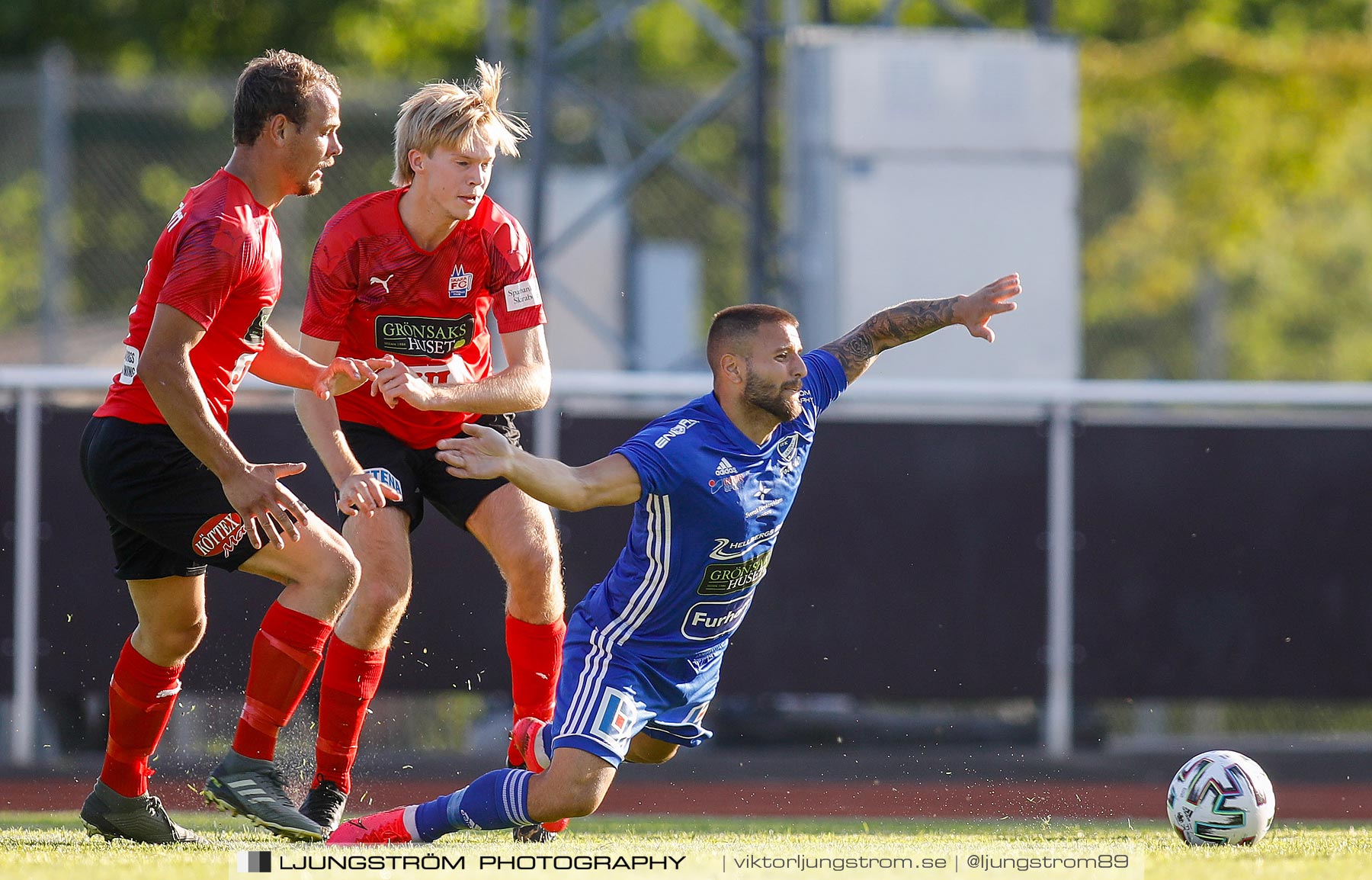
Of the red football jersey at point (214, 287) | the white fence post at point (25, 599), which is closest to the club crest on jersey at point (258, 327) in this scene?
the red football jersey at point (214, 287)

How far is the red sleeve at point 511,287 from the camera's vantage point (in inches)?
231

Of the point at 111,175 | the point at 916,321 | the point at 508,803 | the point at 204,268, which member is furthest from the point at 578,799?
the point at 111,175

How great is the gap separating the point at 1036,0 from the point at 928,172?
5.72 ft

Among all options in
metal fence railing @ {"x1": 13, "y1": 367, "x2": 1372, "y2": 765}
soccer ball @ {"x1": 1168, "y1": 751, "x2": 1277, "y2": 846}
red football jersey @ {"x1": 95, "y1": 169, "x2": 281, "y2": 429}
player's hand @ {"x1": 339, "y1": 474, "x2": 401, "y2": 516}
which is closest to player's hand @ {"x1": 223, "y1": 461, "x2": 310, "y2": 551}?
player's hand @ {"x1": 339, "y1": 474, "x2": 401, "y2": 516}

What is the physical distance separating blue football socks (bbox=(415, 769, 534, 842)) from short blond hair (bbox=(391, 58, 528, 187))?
77.6 inches

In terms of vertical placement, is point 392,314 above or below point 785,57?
below

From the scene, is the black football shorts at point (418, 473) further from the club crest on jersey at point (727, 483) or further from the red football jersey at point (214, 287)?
the club crest on jersey at point (727, 483)

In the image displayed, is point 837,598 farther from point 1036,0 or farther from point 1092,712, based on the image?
point 1036,0

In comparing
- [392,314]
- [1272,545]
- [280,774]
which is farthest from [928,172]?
[280,774]

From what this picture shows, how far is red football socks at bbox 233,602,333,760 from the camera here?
17.9ft

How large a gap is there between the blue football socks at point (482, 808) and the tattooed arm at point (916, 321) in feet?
5.92

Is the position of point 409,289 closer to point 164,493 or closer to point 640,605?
point 164,493

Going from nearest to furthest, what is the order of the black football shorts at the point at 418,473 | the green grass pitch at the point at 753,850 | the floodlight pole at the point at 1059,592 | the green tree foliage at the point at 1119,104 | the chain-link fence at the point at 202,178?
1. the green grass pitch at the point at 753,850
2. the black football shorts at the point at 418,473
3. the floodlight pole at the point at 1059,592
4. the chain-link fence at the point at 202,178
5. the green tree foliage at the point at 1119,104

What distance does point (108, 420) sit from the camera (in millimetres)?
5367
